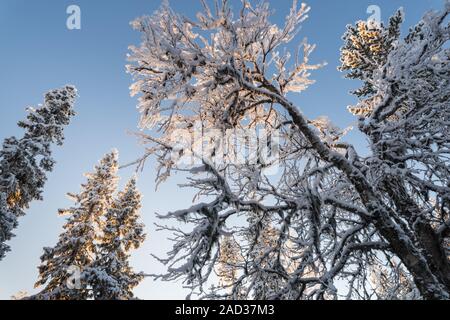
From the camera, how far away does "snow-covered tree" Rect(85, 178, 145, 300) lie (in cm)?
1312

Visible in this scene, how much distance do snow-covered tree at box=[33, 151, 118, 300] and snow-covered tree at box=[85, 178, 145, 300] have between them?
1.01 ft

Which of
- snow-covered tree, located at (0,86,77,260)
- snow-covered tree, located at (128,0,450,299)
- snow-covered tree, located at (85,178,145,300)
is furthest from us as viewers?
snow-covered tree, located at (85,178,145,300)

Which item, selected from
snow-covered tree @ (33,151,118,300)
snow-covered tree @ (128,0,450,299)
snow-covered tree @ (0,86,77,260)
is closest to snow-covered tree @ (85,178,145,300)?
snow-covered tree @ (33,151,118,300)

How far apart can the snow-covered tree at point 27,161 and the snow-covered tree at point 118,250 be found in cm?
367

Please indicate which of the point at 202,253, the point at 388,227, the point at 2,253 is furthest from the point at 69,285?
the point at 388,227

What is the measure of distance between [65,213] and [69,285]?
13.3 ft

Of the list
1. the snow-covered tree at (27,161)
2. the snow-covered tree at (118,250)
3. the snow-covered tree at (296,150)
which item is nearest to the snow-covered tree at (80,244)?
the snow-covered tree at (118,250)

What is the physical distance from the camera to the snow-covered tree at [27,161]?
1144 cm

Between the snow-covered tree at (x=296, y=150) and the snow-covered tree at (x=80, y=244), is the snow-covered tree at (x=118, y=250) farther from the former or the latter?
the snow-covered tree at (x=296, y=150)

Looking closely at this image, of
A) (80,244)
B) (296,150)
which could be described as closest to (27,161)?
(80,244)

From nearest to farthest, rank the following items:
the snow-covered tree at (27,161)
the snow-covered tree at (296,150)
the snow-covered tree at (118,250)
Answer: the snow-covered tree at (296,150) → the snow-covered tree at (27,161) → the snow-covered tree at (118,250)

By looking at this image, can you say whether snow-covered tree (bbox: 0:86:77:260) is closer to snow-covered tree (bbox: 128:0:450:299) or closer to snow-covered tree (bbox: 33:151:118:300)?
snow-covered tree (bbox: 33:151:118:300)

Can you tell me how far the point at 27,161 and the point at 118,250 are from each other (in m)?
5.72

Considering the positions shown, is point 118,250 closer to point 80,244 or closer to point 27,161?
point 80,244
